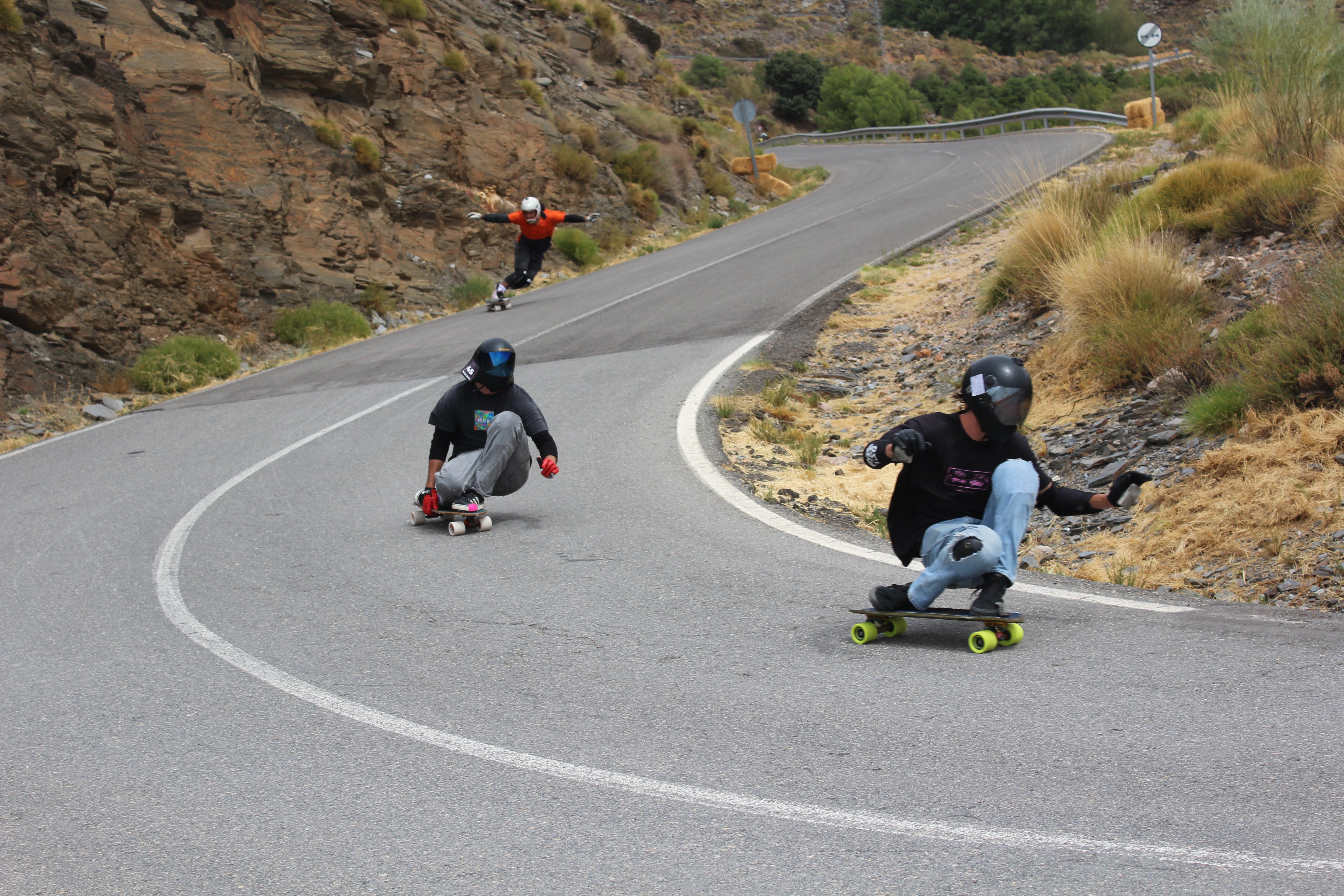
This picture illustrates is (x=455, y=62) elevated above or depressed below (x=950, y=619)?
above

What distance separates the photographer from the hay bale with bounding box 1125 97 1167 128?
32.9 metres

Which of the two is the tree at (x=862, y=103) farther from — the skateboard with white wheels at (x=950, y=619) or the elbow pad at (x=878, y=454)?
the elbow pad at (x=878, y=454)

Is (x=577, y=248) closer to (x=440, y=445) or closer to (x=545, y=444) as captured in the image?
(x=440, y=445)

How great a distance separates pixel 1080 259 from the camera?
10.8 meters

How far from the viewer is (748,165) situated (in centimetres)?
3391

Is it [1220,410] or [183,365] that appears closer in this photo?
[1220,410]

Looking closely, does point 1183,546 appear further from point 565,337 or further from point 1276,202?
point 565,337

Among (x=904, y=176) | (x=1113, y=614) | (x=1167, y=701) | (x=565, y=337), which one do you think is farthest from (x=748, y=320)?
(x=904, y=176)

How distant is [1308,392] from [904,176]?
25503 millimetres

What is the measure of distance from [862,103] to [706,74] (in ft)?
35.1

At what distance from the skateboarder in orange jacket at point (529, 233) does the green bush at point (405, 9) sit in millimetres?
6925

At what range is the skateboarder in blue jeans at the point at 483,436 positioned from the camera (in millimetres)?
8156

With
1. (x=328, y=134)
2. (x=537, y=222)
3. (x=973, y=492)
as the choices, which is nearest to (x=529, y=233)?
(x=537, y=222)

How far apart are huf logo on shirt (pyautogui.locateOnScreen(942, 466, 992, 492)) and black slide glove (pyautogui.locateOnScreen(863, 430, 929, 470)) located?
320mm
